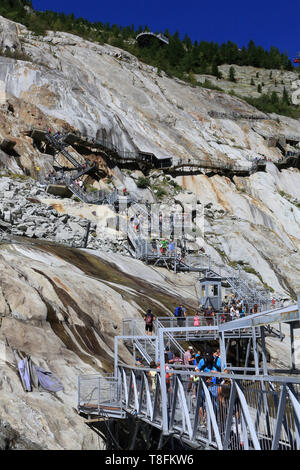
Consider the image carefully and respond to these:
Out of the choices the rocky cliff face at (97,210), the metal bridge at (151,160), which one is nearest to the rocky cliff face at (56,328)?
the rocky cliff face at (97,210)

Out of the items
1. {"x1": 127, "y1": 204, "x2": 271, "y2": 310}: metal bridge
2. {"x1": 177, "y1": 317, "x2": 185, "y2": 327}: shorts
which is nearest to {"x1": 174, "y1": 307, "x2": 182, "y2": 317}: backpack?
{"x1": 177, "y1": 317, "x2": 185, "y2": 327}: shorts

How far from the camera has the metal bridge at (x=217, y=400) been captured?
773cm

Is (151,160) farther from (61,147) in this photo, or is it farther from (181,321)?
(181,321)

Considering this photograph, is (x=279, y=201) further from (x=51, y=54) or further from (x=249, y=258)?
(x=51, y=54)

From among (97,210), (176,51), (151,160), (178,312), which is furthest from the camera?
(176,51)

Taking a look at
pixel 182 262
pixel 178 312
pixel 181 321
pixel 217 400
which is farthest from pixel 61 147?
pixel 217 400

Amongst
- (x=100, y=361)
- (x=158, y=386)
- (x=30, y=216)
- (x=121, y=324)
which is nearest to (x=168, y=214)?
(x=30, y=216)

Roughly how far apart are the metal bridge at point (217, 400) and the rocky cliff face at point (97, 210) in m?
1.05

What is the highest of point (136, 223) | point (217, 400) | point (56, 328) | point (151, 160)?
point (151, 160)

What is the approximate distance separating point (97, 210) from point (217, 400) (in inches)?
1267

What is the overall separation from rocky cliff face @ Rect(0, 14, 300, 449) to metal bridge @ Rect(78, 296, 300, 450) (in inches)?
41.3

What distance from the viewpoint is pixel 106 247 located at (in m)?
35.2

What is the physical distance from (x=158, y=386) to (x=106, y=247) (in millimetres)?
23859

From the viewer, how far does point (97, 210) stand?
4069 centimetres
